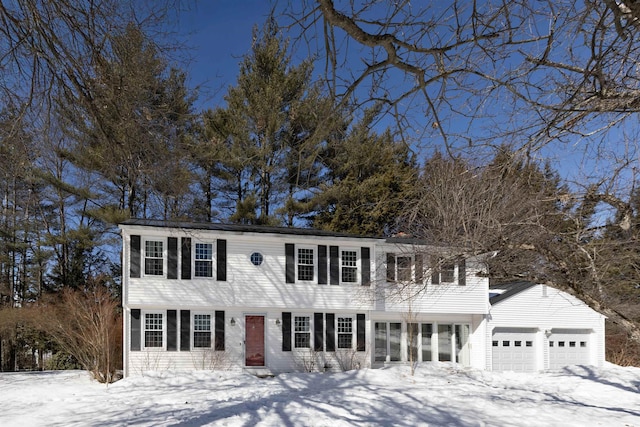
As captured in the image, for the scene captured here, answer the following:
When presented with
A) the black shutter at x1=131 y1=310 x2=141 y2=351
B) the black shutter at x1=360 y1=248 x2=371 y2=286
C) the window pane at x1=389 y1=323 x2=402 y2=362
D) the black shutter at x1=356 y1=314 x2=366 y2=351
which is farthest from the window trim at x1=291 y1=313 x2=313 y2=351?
the black shutter at x1=131 y1=310 x2=141 y2=351

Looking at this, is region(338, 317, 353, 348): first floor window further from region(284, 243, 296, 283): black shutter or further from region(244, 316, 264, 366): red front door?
region(244, 316, 264, 366): red front door

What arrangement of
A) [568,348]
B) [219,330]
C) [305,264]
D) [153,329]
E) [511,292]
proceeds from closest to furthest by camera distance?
[153,329] < [219,330] < [305,264] < [511,292] < [568,348]

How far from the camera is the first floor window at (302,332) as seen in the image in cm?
1889

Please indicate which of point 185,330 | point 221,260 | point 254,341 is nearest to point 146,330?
point 185,330

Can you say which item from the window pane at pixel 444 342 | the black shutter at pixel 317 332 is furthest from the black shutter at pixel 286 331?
the window pane at pixel 444 342

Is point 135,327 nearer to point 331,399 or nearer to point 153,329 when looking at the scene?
point 153,329

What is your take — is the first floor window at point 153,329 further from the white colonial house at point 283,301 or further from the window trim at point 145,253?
the window trim at point 145,253

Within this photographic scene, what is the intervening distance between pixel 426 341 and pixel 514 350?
3486 millimetres

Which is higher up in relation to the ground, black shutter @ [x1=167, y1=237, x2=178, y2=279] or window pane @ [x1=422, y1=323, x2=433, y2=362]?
black shutter @ [x1=167, y1=237, x2=178, y2=279]

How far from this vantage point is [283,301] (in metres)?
18.6

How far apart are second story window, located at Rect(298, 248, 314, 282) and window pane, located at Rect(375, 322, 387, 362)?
3.60 meters

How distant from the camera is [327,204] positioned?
25969 millimetres

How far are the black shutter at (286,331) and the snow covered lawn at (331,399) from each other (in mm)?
1441

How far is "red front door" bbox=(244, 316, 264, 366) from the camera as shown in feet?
60.3
